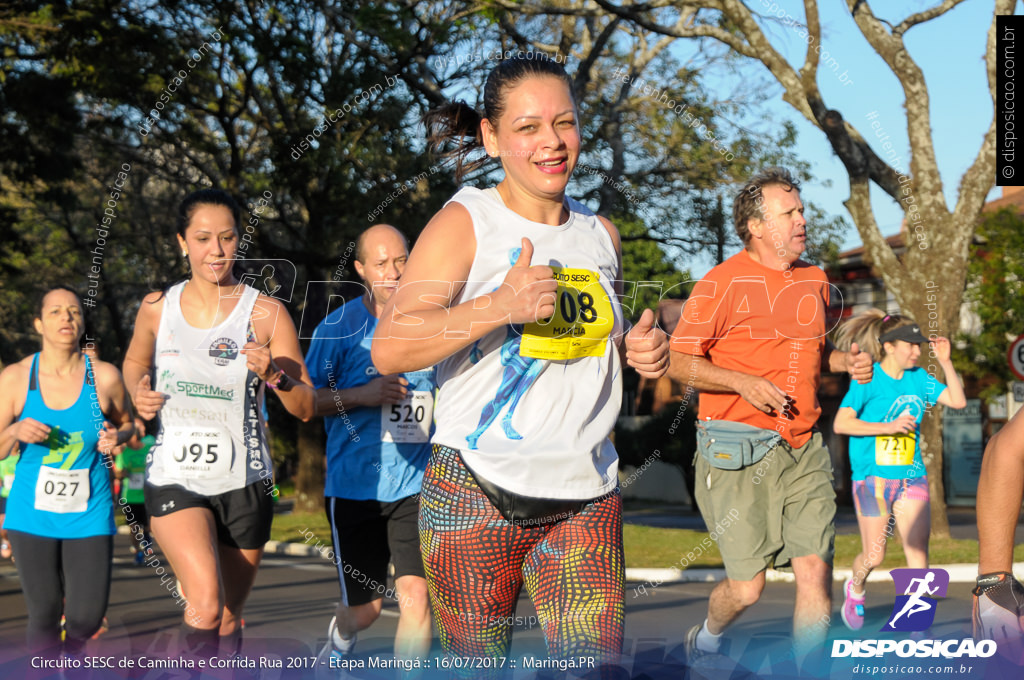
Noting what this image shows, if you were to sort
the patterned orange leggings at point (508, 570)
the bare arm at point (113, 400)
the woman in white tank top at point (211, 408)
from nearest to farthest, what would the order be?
the patterned orange leggings at point (508, 570)
the woman in white tank top at point (211, 408)
the bare arm at point (113, 400)

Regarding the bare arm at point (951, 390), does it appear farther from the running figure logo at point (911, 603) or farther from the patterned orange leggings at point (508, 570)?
the patterned orange leggings at point (508, 570)

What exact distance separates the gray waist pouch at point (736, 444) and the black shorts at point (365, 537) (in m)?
1.45

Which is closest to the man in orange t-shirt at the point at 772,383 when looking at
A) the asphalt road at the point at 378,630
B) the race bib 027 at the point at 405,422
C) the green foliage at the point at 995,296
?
the asphalt road at the point at 378,630

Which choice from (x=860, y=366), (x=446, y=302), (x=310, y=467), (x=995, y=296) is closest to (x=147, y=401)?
(x=446, y=302)

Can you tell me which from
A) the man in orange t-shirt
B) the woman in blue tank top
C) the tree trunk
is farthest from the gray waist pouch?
the tree trunk

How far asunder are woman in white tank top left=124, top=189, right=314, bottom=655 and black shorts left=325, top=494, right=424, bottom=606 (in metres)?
0.65

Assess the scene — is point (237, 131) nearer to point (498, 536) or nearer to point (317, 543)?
point (317, 543)

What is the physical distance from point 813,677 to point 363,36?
1337cm

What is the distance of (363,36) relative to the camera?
627 inches

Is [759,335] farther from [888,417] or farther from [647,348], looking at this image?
[888,417]

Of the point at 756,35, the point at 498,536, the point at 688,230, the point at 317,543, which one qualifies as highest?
the point at 756,35

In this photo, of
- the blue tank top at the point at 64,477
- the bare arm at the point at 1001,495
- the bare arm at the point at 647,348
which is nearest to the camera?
the bare arm at the point at 1001,495

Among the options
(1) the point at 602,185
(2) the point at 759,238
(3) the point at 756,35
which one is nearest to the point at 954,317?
(3) the point at 756,35

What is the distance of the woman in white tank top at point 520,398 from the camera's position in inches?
108
